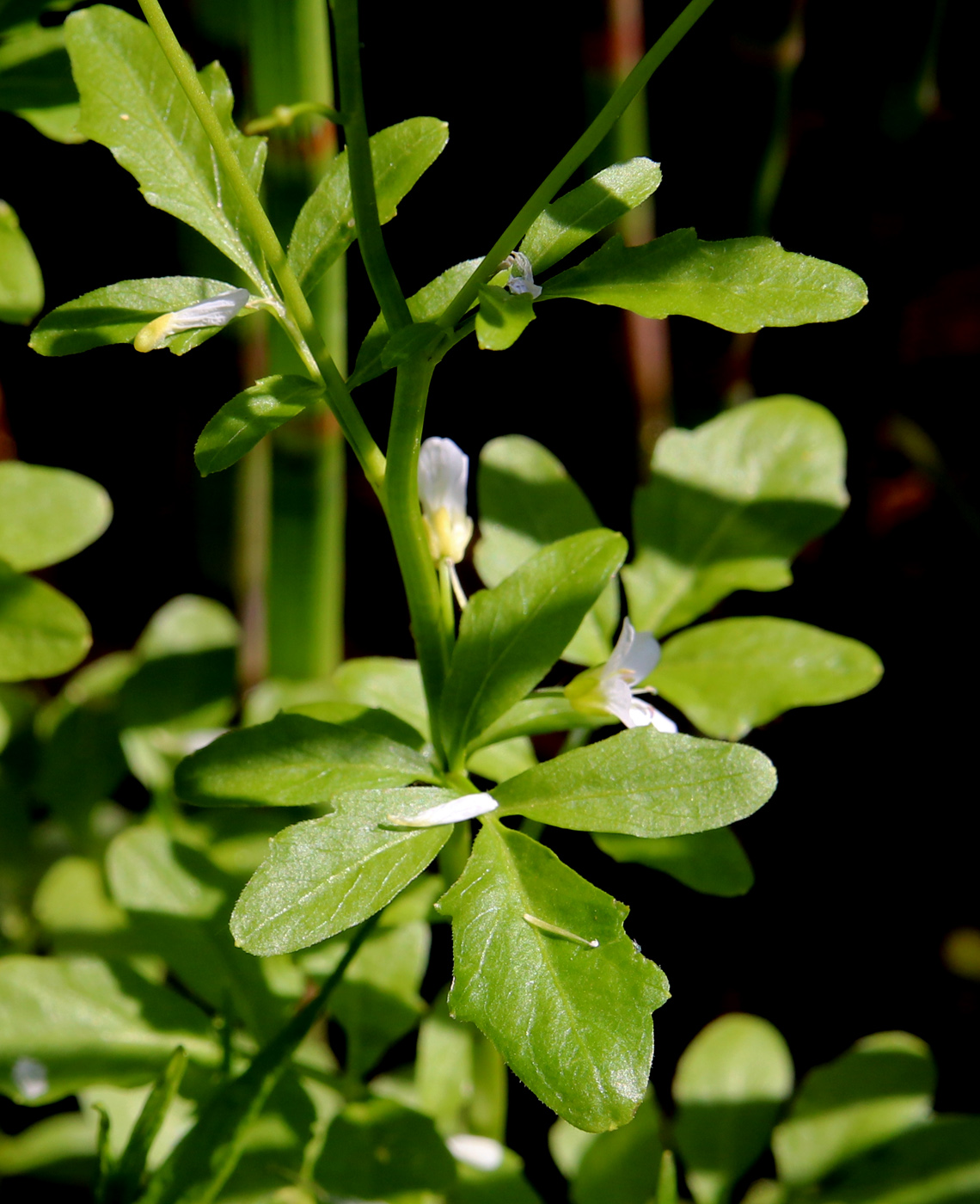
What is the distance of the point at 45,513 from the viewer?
985 mm

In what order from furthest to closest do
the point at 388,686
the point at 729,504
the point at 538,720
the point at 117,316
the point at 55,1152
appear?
the point at 55,1152
the point at 729,504
the point at 388,686
the point at 538,720
the point at 117,316

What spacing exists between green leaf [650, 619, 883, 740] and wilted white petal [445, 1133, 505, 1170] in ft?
1.42

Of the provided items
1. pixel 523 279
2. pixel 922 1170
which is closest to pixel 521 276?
pixel 523 279

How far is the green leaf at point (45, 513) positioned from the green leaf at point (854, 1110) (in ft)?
2.71

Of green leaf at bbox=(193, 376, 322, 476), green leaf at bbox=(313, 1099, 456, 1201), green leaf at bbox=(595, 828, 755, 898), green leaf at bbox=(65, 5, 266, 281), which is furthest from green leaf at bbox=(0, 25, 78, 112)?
green leaf at bbox=(313, 1099, 456, 1201)

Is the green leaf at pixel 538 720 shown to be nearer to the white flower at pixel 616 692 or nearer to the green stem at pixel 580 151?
the white flower at pixel 616 692

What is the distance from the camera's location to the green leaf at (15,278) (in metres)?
0.83

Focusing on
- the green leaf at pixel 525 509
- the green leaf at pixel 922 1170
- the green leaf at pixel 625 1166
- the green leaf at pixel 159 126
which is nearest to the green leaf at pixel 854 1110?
the green leaf at pixel 922 1170

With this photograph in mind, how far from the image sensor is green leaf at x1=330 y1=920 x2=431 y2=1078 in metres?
0.95

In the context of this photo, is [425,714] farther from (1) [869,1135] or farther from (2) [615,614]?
(1) [869,1135]

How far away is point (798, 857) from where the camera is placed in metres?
1.50

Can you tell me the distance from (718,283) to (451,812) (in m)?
0.31

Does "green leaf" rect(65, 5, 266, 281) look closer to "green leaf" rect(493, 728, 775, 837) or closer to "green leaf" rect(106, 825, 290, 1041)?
"green leaf" rect(493, 728, 775, 837)

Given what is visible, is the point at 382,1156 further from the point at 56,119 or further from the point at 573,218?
the point at 56,119
